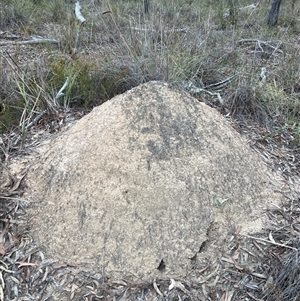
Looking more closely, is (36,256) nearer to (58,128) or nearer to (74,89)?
(58,128)

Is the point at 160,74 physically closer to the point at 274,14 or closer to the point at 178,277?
the point at 178,277

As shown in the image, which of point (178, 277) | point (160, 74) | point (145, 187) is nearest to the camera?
point (178, 277)

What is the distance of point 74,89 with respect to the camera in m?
3.10

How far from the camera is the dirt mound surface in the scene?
185 centimetres

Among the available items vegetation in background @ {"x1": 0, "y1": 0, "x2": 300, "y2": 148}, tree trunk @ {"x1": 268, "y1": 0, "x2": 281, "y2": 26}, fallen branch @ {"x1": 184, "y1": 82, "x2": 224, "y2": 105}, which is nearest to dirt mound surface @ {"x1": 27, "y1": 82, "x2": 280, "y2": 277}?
vegetation in background @ {"x1": 0, "y1": 0, "x2": 300, "y2": 148}

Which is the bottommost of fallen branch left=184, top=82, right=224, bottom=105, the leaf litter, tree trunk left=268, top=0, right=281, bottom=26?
tree trunk left=268, top=0, right=281, bottom=26

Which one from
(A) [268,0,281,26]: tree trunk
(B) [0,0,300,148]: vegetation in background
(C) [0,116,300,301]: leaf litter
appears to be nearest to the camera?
(C) [0,116,300,301]: leaf litter

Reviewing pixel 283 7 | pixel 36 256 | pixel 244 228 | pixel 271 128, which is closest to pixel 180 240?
pixel 244 228

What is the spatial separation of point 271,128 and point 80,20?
11.4 ft

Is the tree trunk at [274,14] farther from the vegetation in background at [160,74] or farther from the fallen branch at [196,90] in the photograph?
the fallen branch at [196,90]

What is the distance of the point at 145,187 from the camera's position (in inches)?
76.2

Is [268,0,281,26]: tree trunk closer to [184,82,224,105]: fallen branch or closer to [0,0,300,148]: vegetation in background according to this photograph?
[0,0,300,148]: vegetation in background

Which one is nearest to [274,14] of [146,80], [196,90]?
[196,90]

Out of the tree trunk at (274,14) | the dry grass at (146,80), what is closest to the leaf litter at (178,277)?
the dry grass at (146,80)
